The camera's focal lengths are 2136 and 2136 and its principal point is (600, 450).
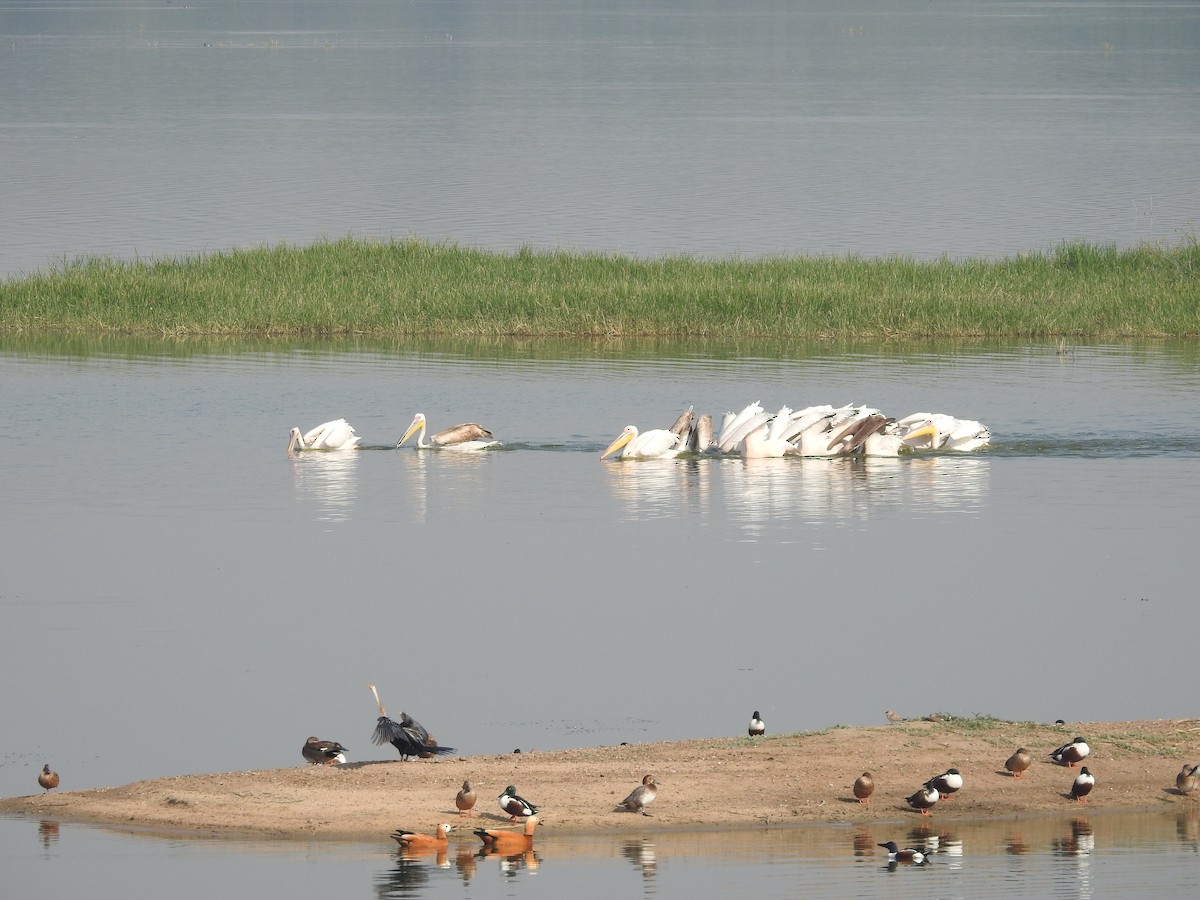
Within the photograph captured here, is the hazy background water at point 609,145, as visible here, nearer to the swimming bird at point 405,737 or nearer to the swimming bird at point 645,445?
the swimming bird at point 645,445

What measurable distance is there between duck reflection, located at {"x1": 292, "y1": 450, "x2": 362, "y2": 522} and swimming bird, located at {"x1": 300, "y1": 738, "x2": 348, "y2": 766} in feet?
32.1

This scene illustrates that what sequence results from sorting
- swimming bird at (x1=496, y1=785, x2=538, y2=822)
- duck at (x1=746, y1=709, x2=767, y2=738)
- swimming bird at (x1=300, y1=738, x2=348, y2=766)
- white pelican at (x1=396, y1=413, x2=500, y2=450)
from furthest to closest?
1. white pelican at (x1=396, y1=413, x2=500, y2=450)
2. duck at (x1=746, y1=709, x2=767, y2=738)
3. swimming bird at (x1=300, y1=738, x2=348, y2=766)
4. swimming bird at (x1=496, y1=785, x2=538, y2=822)

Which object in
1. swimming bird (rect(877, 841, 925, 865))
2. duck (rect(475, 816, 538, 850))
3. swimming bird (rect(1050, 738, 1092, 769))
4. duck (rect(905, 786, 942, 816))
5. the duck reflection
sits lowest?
swimming bird (rect(877, 841, 925, 865))

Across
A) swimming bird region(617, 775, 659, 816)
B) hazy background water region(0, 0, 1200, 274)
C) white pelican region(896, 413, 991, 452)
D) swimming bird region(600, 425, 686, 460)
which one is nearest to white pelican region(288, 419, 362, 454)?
swimming bird region(600, 425, 686, 460)

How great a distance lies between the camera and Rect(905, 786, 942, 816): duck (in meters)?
12.8

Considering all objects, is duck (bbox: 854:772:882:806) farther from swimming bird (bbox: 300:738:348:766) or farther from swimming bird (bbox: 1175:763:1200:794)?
swimming bird (bbox: 300:738:348:766)

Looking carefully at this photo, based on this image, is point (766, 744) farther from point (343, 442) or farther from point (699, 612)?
point (343, 442)

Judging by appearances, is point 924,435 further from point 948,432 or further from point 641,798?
point 641,798

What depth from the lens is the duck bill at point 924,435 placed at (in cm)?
2711

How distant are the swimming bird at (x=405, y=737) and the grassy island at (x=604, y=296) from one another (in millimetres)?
22618

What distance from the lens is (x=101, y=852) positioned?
1242 cm

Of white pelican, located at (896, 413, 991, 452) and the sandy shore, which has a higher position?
white pelican, located at (896, 413, 991, 452)

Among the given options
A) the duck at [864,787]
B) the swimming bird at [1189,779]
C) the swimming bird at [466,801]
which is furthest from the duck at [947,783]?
the swimming bird at [466,801]

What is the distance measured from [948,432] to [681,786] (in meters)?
14.7
